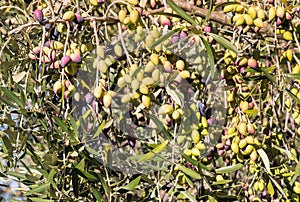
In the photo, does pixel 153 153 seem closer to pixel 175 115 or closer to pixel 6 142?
pixel 175 115

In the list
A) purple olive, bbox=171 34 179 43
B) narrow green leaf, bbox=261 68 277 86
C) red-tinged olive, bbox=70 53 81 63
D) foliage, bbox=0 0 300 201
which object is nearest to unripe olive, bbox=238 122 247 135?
foliage, bbox=0 0 300 201

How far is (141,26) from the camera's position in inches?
33.8

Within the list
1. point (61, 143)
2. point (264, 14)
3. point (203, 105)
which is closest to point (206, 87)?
point (203, 105)

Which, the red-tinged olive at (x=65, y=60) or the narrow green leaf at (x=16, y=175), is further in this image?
the narrow green leaf at (x=16, y=175)

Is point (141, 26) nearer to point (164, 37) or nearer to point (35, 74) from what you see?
point (164, 37)

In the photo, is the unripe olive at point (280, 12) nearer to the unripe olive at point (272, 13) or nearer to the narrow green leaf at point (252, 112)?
the unripe olive at point (272, 13)

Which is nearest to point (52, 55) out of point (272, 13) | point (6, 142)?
point (6, 142)

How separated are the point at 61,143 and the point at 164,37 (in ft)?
1.00

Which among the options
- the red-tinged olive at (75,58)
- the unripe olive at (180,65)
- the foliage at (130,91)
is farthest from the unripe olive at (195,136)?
the red-tinged olive at (75,58)

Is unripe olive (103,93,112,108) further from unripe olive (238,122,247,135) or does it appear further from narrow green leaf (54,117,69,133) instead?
unripe olive (238,122,247,135)

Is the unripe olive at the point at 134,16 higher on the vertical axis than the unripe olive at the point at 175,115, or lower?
higher

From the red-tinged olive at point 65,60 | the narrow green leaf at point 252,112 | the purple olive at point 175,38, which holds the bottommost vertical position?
the narrow green leaf at point 252,112

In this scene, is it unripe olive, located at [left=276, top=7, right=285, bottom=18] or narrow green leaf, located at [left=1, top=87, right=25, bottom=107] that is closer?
narrow green leaf, located at [left=1, top=87, right=25, bottom=107]

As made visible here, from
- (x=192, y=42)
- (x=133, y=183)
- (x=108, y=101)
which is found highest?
(x=192, y=42)
